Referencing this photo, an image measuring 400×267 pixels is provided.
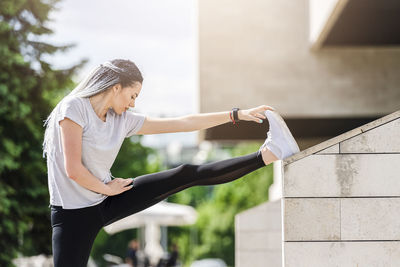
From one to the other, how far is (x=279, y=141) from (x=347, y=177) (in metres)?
0.53

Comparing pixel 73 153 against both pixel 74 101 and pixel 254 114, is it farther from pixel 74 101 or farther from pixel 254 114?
pixel 254 114

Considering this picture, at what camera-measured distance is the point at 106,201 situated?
404cm

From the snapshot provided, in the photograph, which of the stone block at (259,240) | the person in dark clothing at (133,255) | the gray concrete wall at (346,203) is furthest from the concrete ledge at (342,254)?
the person in dark clothing at (133,255)

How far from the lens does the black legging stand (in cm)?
387

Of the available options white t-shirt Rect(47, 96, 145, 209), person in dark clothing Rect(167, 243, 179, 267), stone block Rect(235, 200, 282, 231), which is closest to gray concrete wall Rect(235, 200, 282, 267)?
stone block Rect(235, 200, 282, 231)

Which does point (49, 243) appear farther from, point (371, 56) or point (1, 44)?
point (371, 56)

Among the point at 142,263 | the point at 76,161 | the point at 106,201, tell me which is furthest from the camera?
the point at 142,263

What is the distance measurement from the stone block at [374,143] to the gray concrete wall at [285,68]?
7778mm

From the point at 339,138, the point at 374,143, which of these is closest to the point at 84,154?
the point at 339,138

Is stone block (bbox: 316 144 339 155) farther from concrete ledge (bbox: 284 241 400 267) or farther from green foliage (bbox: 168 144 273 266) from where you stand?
green foliage (bbox: 168 144 273 266)

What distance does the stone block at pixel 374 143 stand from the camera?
4.17 m

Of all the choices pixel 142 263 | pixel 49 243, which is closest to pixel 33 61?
pixel 49 243

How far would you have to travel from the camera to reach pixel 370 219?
162 inches

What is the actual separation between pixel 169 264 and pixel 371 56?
8.78 metres
